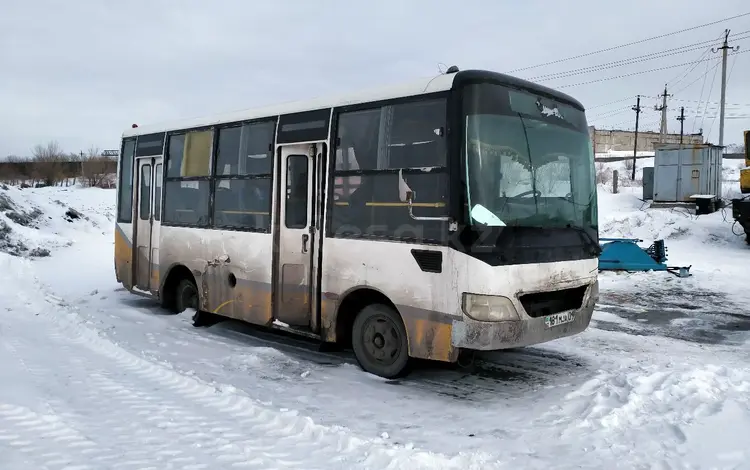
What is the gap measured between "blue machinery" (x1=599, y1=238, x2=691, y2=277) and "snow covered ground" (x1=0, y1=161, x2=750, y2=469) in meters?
4.66

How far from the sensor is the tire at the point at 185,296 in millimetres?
9641

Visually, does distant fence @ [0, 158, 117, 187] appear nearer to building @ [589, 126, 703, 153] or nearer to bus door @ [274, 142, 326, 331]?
building @ [589, 126, 703, 153]

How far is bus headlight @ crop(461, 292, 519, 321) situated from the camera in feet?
18.1

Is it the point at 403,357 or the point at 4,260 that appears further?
the point at 4,260

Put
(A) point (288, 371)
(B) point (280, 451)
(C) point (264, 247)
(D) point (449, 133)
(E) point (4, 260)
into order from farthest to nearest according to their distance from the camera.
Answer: (E) point (4, 260), (C) point (264, 247), (A) point (288, 371), (D) point (449, 133), (B) point (280, 451)

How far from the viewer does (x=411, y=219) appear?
5.98 m

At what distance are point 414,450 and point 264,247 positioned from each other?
13.6 ft

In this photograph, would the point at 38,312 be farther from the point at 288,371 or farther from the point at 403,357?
the point at 403,357

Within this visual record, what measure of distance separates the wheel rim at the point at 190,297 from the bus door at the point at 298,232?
2.51 meters

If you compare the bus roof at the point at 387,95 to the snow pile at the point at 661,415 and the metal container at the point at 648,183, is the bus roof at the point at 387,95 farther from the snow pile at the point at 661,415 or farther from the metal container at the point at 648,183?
the metal container at the point at 648,183

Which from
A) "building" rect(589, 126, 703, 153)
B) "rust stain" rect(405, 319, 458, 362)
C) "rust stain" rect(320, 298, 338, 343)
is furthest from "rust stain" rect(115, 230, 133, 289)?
"building" rect(589, 126, 703, 153)

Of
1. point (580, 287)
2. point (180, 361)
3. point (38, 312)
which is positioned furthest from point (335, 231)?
point (38, 312)

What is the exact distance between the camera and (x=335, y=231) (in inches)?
270

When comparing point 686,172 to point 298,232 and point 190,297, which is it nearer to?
point 190,297
